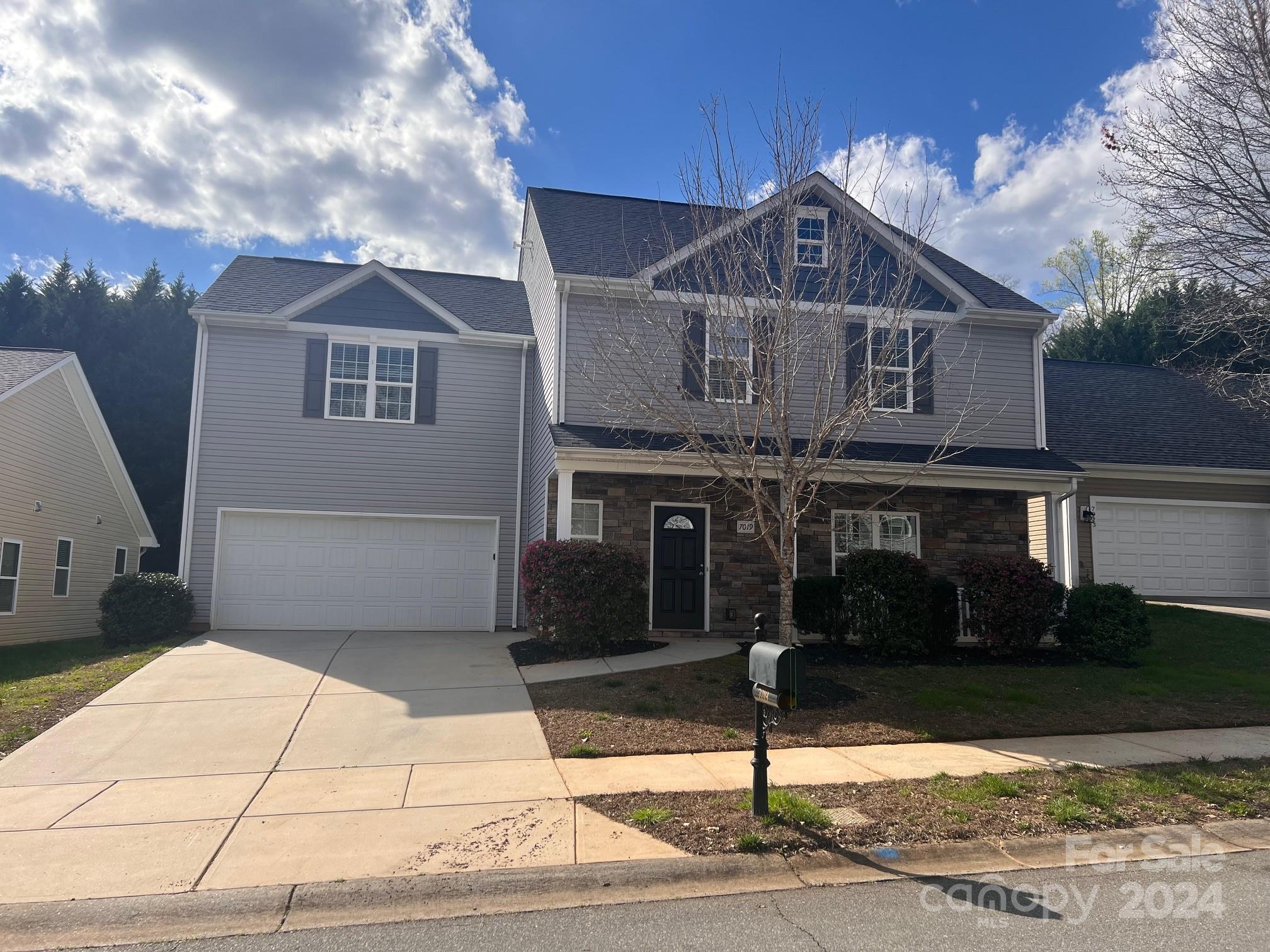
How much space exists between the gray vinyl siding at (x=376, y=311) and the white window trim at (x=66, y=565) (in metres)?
6.56

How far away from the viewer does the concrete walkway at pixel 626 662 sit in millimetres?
9945

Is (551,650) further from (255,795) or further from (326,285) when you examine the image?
(326,285)

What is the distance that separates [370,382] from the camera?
14.8 m

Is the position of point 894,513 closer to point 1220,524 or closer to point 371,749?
point 1220,524

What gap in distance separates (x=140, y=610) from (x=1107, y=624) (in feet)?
46.4

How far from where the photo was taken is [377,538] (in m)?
14.5

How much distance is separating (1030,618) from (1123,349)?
19639 mm

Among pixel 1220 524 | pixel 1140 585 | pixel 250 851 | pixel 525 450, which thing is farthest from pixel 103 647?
pixel 1220 524

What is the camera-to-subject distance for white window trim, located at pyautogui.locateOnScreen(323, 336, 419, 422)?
14.6 metres

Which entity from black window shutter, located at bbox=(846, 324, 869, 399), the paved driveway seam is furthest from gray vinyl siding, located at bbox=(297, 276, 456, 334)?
black window shutter, located at bbox=(846, 324, 869, 399)

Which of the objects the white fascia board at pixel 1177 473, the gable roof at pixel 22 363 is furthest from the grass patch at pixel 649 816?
the white fascia board at pixel 1177 473

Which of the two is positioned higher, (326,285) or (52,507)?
(326,285)

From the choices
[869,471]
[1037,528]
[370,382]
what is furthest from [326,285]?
[1037,528]

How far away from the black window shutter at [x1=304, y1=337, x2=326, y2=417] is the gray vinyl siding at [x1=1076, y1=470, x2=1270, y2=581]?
14.4 m
